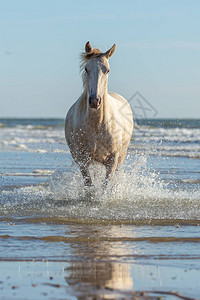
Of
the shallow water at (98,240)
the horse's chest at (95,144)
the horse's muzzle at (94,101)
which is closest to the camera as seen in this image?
the shallow water at (98,240)

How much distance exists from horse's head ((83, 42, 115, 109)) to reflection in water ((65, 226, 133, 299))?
213 cm

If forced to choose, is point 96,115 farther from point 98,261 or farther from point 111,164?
point 98,261

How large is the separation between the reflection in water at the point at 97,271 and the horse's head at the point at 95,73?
2125 mm

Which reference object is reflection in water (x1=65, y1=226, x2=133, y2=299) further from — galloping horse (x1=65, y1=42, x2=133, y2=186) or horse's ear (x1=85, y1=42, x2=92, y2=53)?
horse's ear (x1=85, y1=42, x2=92, y2=53)

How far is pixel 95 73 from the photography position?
6.02 meters

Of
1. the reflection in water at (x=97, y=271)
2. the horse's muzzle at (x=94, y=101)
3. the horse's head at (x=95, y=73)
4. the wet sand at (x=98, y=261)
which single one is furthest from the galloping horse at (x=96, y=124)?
the reflection in water at (x=97, y=271)

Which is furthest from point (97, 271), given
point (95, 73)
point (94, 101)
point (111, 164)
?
point (111, 164)

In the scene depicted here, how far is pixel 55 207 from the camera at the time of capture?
6129 mm

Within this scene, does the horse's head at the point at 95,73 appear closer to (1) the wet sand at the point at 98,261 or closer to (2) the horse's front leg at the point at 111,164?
(2) the horse's front leg at the point at 111,164

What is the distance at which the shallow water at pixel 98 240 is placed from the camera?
122 inches

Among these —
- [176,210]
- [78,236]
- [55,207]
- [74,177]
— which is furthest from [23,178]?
[78,236]

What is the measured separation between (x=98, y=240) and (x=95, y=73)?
2344 millimetres

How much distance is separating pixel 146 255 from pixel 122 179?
3682 mm

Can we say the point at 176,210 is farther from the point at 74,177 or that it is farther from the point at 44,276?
the point at 44,276
